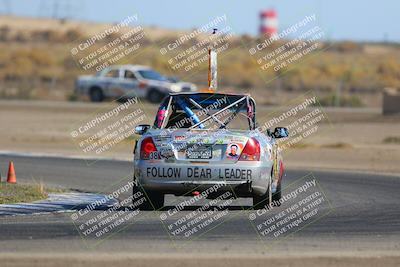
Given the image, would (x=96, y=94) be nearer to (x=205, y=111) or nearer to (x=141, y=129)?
(x=205, y=111)

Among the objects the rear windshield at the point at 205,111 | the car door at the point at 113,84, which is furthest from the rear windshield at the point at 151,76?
the rear windshield at the point at 205,111

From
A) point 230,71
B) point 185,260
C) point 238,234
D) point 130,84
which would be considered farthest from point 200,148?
point 230,71

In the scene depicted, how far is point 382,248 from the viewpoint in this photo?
37.4ft

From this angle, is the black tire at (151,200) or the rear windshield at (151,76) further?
the rear windshield at (151,76)

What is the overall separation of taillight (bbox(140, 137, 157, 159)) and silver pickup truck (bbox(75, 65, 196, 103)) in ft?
106

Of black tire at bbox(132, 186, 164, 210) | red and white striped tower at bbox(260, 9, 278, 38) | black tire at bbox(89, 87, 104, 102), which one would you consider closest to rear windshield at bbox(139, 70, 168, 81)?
black tire at bbox(89, 87, 104, 102)

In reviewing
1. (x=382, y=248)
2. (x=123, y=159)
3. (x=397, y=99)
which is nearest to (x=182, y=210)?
(x=382, y=248)

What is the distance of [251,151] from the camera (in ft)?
46.7

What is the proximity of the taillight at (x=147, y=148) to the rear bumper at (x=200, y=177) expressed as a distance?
98mm

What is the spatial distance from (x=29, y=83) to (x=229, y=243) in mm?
50802

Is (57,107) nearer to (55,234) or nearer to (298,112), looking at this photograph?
(298,112)

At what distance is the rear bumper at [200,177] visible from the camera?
14.1m

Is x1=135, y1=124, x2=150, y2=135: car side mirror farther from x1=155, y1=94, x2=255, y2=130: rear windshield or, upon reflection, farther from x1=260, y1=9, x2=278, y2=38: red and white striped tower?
x1=260, y1=9, x2=278, y2=38: red and white striped tower

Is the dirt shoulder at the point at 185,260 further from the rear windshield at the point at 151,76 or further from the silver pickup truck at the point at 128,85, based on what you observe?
the rear windshield at the point at 151,76
